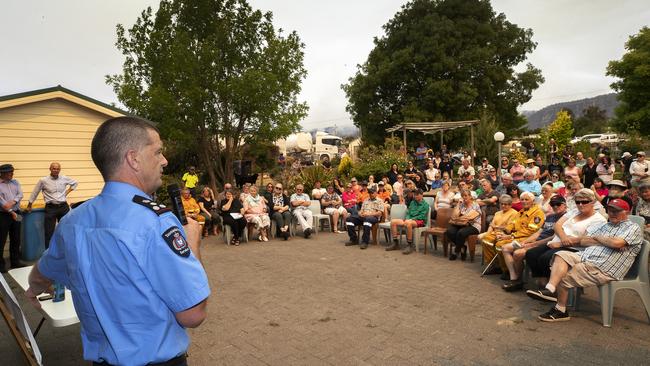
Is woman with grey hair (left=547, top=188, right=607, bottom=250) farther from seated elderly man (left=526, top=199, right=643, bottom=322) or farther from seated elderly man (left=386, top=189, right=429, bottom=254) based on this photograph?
seated elderly man (left=386, top=189, right=429, bottom=254)

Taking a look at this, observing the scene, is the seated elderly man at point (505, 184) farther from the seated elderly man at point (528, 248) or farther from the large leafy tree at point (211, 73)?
the large leafy tree at point (211, 73)

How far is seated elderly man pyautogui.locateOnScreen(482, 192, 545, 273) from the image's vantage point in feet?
19.6

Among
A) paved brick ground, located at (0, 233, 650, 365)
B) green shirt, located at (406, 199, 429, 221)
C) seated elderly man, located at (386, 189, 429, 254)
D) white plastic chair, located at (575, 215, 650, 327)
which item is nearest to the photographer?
paved brick ground, located at (0, 233, 650, 365)

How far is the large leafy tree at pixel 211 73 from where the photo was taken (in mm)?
13242

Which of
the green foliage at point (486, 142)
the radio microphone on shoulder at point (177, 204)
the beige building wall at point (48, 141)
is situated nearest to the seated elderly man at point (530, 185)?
the radio microphone on shoulder at point (177, 204)

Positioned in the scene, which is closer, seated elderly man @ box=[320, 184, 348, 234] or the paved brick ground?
the paved brick ground

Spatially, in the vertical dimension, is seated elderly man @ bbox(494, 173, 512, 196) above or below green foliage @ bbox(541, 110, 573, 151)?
below

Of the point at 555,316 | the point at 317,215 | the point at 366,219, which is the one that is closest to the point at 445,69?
the point at 317,215

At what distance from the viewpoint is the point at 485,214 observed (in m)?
8.96

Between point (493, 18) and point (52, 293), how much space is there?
30339mm

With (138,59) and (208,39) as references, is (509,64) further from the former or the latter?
(138,59)

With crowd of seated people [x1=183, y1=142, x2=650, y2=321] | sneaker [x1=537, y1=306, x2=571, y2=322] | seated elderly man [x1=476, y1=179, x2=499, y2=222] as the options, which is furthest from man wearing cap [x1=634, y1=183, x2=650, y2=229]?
sneaker [x1=537, y1=306, x2=571, y2=322]

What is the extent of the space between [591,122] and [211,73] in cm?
7126

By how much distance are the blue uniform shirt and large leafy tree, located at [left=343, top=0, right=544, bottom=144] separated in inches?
1009
